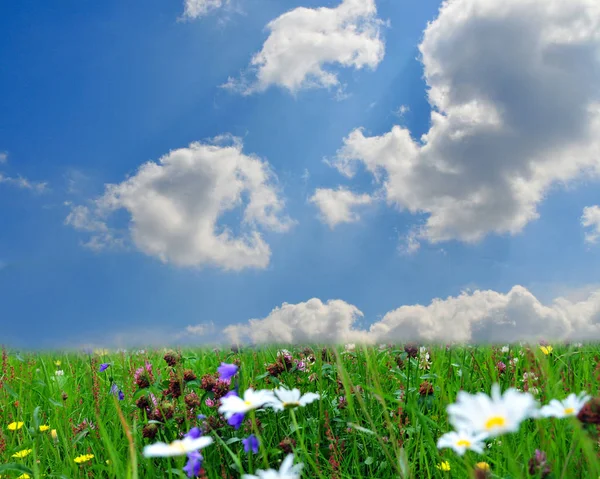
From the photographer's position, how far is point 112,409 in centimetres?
441

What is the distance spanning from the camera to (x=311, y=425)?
3400 millimetres

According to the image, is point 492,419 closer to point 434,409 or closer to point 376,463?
point 376,463

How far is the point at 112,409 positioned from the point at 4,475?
1013 mm

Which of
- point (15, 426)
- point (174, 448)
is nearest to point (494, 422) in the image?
point (174, 448)

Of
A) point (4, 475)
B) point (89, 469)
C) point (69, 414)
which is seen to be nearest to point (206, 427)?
point (89, 469)

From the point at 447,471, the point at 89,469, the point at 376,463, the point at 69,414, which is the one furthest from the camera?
the point at 69,414

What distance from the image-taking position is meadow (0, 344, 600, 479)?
2.33 m

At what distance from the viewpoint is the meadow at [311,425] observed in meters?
2.33

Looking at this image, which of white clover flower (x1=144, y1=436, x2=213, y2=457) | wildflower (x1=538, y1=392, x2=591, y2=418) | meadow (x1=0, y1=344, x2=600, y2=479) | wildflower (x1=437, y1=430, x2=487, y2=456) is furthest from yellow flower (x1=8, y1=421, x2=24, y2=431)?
wildflower (x1=538, y1=392, x2=591, y2=418)

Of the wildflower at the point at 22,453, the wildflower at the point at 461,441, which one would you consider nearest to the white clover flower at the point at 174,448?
the wildflower at the point at 461,441

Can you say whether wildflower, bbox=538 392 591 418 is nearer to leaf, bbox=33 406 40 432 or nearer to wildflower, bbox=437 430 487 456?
wildflower, bbox=437 430 487 456

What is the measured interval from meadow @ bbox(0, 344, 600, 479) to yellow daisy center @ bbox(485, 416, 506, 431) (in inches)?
14.2

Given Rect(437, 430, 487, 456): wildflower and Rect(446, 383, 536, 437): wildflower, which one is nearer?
Rect(446, 383, 536, 437): wildflower

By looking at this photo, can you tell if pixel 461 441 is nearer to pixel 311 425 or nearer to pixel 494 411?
pixel 494 411
